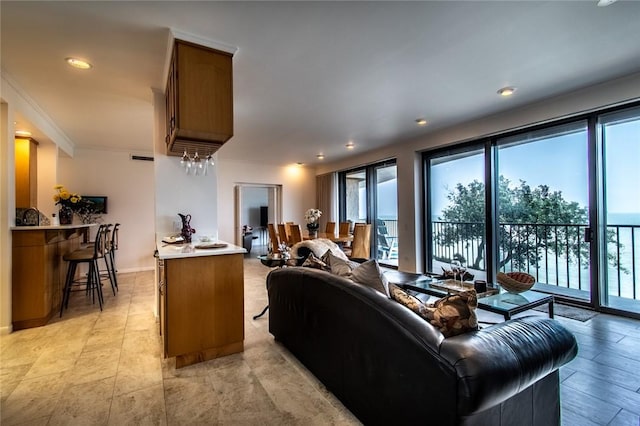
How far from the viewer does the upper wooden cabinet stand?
2.23 m

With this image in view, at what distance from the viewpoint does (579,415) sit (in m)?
1.72

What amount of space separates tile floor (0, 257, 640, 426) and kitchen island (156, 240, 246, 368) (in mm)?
129

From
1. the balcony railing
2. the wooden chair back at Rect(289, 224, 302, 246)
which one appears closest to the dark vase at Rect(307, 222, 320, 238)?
the wooden chair back at Rect(289, 224, 302, 246)

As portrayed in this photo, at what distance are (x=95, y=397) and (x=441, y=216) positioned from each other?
507 cm

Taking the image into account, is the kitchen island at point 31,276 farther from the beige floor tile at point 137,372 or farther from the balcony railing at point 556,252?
the balcony railing at point 556,252

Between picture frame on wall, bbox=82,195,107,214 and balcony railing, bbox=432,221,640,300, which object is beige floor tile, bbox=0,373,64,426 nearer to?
picture frame on wall, bbox=82,195,107,214

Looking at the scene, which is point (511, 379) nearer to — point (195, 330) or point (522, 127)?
point (195, 330)

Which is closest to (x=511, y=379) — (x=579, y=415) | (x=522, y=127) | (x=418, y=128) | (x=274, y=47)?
(x=579, y=415)

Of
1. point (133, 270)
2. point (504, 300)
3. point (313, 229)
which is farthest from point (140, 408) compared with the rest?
point (133, 270)

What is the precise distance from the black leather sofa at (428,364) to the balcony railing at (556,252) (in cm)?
296

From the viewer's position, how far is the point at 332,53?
8.11 feet

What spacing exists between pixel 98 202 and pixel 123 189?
490 millimetres

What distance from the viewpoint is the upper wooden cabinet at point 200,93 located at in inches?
87.7

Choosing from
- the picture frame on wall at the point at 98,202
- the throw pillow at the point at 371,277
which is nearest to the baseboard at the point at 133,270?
the picture frame on wall at the point at 98,202
